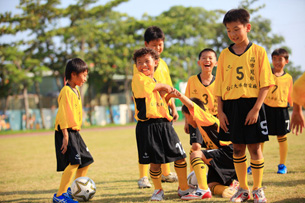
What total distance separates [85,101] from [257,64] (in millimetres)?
34285

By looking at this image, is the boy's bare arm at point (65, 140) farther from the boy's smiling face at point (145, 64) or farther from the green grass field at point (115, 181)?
the boy's smiling face at point (145, 64)

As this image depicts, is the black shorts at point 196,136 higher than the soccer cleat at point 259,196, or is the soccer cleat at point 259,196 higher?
the black shorts at point 196,136

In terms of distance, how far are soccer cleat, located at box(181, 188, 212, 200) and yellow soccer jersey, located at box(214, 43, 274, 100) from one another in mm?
1194

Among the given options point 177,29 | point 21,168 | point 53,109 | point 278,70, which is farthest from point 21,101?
point 278,70

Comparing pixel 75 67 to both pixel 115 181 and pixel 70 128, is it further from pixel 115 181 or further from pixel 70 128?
pixel 115 181

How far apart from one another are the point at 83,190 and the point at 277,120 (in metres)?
3.72

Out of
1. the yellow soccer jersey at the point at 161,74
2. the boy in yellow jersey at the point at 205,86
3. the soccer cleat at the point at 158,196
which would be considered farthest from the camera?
the boy in yellow jersey at the point at 205,86

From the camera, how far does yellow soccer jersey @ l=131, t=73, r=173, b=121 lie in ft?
14.5

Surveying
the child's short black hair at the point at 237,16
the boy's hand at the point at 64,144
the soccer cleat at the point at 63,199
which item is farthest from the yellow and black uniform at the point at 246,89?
the soccer cleat at the point at 63,199

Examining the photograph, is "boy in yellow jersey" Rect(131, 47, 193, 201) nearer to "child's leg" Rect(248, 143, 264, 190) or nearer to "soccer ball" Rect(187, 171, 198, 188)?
"soccer ball" Rect(187, 171, 198, 188)

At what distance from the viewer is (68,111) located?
15.1 ft

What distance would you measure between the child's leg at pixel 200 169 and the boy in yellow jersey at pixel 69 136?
1.44m

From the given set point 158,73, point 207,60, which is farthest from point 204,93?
point 158,73

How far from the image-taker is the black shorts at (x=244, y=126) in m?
3.90
